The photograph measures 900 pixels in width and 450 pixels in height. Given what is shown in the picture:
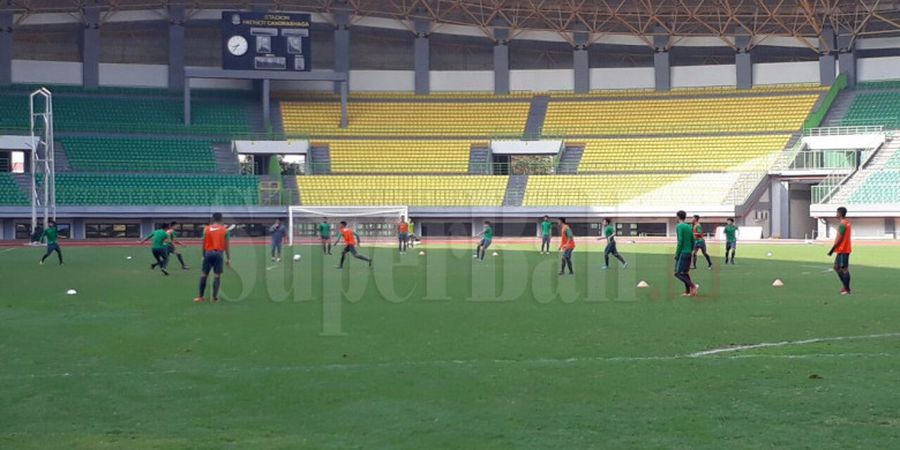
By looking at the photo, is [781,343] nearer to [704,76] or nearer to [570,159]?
[570,159]

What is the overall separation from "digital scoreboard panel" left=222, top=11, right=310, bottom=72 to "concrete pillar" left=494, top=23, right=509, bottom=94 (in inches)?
514

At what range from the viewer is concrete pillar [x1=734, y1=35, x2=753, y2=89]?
6812cm

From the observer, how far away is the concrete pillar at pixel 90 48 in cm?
6531

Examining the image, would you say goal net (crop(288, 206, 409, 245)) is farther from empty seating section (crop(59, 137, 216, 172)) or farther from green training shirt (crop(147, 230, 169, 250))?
green training shirt (crop(147, 230, 169, 250))

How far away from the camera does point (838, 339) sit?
13516 mm


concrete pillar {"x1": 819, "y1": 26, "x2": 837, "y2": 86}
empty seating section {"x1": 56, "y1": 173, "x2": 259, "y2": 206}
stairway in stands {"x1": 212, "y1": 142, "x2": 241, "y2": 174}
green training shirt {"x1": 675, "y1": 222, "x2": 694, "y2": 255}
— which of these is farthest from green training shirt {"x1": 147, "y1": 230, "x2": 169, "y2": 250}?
concrete pillar {"x1": 819, "y1": 26, "x2": 837, "y2": 86}

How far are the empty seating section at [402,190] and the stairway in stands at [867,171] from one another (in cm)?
1913

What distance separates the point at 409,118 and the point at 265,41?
34.7ft

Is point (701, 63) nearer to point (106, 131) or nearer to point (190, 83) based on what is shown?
point (190, 83)

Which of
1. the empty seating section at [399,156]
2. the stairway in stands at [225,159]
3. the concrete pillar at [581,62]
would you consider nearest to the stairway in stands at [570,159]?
the concrete pillar at [581,62]

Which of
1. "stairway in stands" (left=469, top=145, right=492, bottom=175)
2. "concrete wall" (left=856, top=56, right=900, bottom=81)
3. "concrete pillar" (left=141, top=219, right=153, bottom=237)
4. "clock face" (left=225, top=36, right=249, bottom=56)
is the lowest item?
"concrete pillar" (left=141, top=219, right=153, bottom=237)

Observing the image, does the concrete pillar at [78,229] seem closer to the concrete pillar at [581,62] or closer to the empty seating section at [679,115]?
the empty seating section at [679,115]

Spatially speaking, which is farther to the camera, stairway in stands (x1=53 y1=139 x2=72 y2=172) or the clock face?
the clock face

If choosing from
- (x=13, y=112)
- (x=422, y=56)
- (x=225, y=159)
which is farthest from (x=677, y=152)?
(x=13, y=112)
